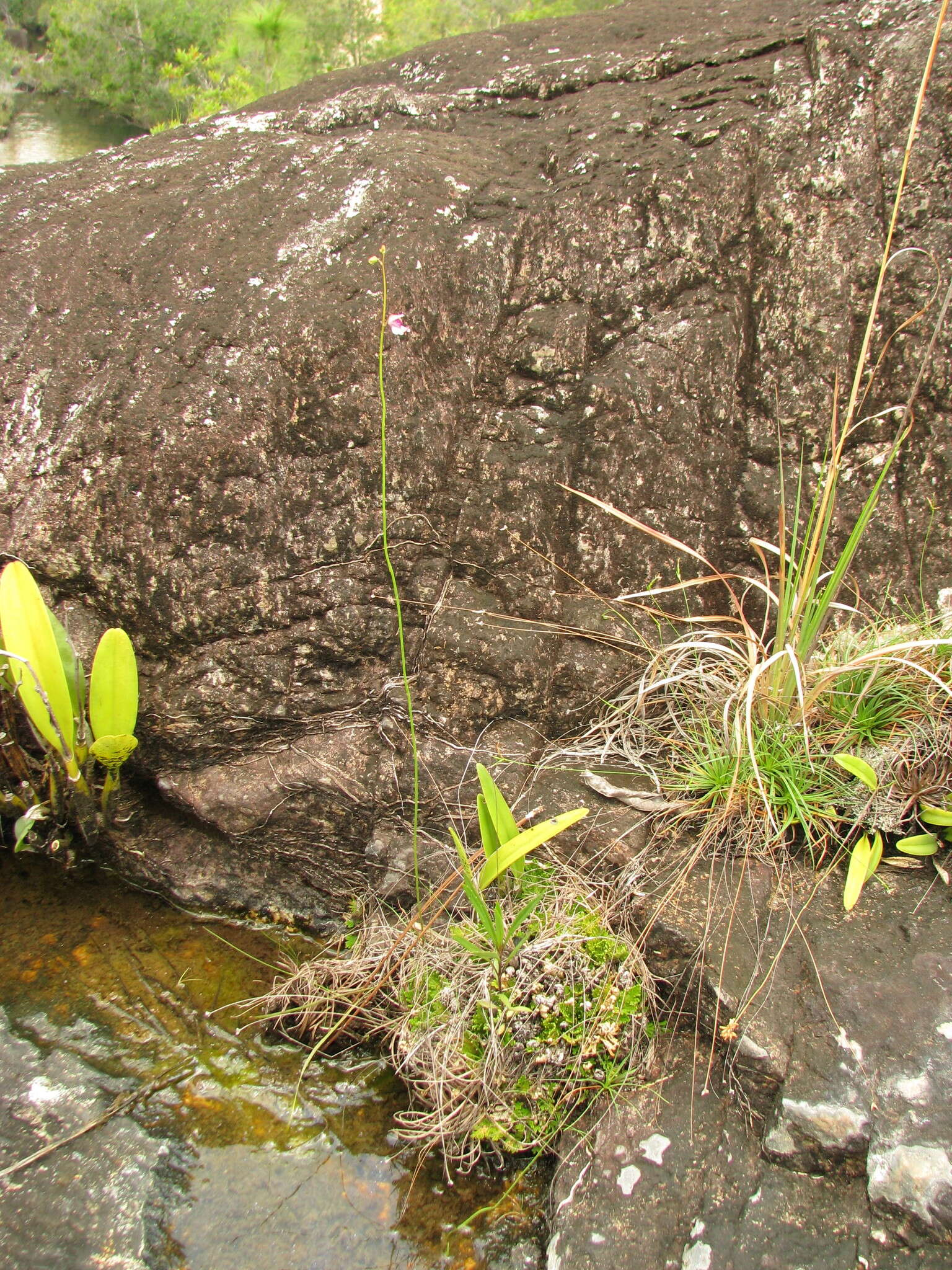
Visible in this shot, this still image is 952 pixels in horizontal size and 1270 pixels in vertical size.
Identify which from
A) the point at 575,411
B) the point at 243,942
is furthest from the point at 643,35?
the point at 243,942

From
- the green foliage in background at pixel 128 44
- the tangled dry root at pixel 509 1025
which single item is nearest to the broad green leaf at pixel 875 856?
the tangled dry root at pixel 509 1025

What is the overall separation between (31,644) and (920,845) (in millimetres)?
2015

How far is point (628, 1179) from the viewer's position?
157 cm

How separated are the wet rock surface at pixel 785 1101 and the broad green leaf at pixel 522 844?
34cm

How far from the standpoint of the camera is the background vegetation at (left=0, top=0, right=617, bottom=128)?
27.7 feet

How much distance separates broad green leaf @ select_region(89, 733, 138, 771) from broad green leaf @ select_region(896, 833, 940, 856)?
174cm

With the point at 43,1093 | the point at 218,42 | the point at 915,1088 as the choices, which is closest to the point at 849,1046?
the point at 915,1088

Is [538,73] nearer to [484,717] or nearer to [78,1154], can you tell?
[484,717]

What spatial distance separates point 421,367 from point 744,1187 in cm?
183

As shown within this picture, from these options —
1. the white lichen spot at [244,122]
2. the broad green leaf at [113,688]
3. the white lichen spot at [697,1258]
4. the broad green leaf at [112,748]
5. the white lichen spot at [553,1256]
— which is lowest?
the white lichen spot at [553,1256]

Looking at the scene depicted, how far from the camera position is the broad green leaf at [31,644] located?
196 cm

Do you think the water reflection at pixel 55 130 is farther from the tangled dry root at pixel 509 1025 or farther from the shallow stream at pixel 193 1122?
the tangled dry root at pixel 509 1025

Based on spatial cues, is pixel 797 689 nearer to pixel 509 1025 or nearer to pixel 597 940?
pixel 597 940

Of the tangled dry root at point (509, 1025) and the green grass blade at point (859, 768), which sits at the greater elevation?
the green grass blade at point (859, 768)
